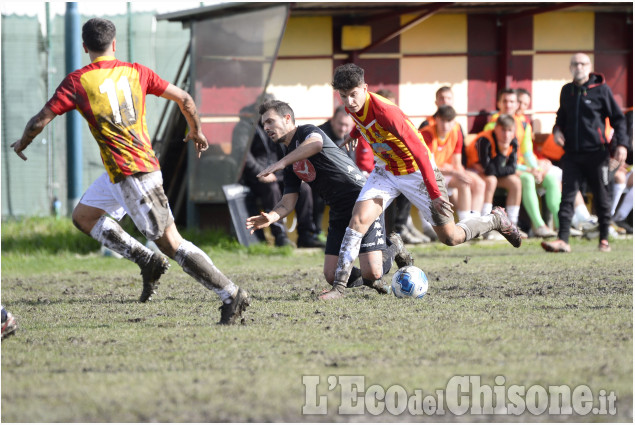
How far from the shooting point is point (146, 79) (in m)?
6.27

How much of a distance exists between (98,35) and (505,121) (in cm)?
790

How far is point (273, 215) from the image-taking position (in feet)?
23.6

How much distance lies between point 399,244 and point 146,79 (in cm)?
296

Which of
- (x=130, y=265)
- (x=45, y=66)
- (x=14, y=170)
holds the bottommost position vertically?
(x=130, y=265)

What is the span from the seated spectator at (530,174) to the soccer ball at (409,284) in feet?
20.1

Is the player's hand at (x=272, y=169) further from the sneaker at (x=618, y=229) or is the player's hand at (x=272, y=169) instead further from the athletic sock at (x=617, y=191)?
the athletic sock at (x=617, y=191)

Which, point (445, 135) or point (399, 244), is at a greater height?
point (445, 135)

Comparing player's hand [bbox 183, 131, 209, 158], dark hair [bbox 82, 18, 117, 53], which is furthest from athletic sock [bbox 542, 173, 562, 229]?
dark hair [bbox 82, 18, 117, 53]

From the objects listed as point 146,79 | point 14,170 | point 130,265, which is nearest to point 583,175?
point 130,265

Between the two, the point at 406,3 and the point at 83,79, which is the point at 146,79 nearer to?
the point at 83,79

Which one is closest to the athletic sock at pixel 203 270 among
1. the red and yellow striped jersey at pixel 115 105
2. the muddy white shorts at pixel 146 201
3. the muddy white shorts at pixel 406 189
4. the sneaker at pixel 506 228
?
the muddy white shorts at pixel 146 201

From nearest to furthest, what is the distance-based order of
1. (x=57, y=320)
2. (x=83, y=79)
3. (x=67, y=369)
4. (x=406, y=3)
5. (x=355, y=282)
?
1. (x=67, y=369)
2. (x=83, y=79)
3. (x=57, y=320)
4. (x=355, y=282)
5. (x=406, y=3)

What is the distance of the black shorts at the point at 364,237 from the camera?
7.77 meters

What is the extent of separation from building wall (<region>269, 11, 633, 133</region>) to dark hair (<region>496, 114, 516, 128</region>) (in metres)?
1.98
